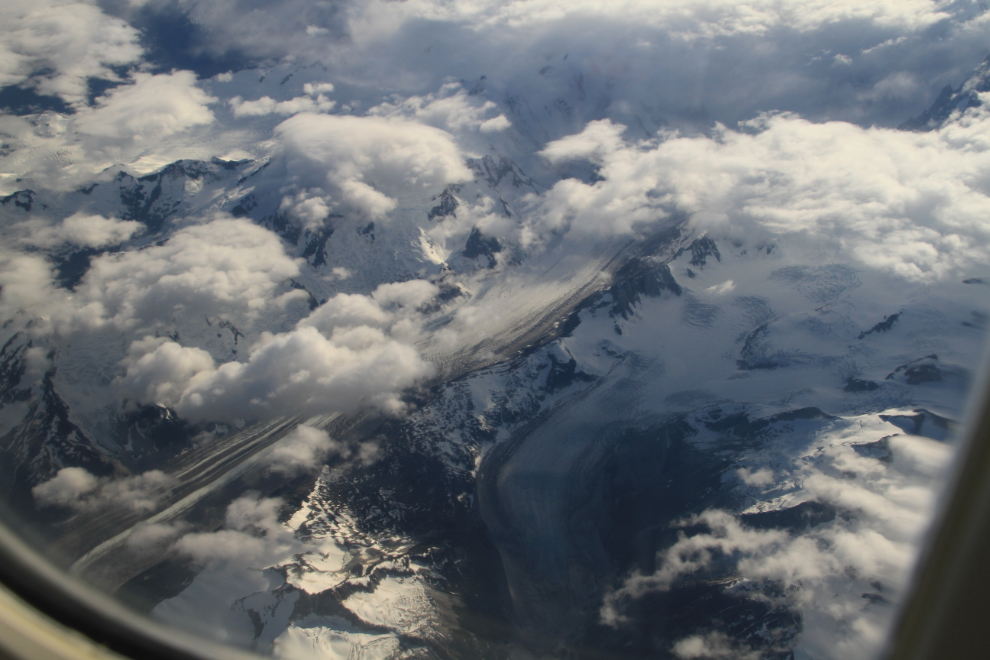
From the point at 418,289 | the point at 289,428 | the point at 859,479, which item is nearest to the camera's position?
the point at 859,479

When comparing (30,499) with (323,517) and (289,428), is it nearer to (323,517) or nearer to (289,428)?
(289,428)

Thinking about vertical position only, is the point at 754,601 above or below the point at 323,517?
above

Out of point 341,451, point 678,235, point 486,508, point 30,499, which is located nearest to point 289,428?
point 341,451

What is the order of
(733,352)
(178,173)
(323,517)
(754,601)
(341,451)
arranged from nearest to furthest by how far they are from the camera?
(754,601) < (323,517) < (341,451) < (733,352) < (178,173)

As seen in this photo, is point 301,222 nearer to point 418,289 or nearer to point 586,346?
point 418,289

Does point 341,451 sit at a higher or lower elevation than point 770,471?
lower

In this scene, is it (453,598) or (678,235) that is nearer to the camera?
(453,598)

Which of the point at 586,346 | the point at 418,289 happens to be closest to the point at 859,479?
the point at 586,346

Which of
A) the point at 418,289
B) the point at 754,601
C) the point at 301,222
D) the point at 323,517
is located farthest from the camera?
the point at 301,222

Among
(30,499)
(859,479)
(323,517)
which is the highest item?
(859,479)
